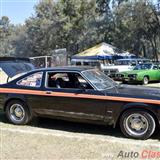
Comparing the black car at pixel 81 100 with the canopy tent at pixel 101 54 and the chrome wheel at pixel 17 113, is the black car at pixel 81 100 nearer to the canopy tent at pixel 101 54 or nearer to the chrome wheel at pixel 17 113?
the chrome wheel at pixel 17 113

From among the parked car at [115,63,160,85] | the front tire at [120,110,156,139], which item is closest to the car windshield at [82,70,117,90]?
the front tire at [120,110,156,139]

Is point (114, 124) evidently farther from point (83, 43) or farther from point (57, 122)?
point (83, 43)

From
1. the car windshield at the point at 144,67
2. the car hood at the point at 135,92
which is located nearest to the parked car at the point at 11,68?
the car hood at the point at 135,92

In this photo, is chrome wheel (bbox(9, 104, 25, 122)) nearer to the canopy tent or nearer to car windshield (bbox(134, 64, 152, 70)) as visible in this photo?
car windshield (bbox(134, 64, 152, 70))

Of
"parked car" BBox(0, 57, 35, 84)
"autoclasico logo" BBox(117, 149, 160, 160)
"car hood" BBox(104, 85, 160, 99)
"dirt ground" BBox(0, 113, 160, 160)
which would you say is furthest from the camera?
"parked car" BBox(0, 57, 35, 84)

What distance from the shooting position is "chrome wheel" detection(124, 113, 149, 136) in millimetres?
7301

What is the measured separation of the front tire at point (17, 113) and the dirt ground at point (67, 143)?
6.4 inches

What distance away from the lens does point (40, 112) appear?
27.8ft

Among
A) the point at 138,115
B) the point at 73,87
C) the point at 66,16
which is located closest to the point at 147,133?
the point at 138,115

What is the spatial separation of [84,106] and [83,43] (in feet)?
162

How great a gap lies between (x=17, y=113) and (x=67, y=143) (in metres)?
2.12

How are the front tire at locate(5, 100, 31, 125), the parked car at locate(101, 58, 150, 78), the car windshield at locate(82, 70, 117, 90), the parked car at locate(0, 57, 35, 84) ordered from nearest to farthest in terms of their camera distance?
the car windshield at locate(82, 70, 117, 90), the front tire at locate(5, 100, 31, 125), the parked car at locate(0, 57, 35, 84), the parked car at locate(101, 58, 150, 78)

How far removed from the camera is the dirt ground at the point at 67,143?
636cm

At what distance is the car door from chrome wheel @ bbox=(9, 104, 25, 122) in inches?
19.2
